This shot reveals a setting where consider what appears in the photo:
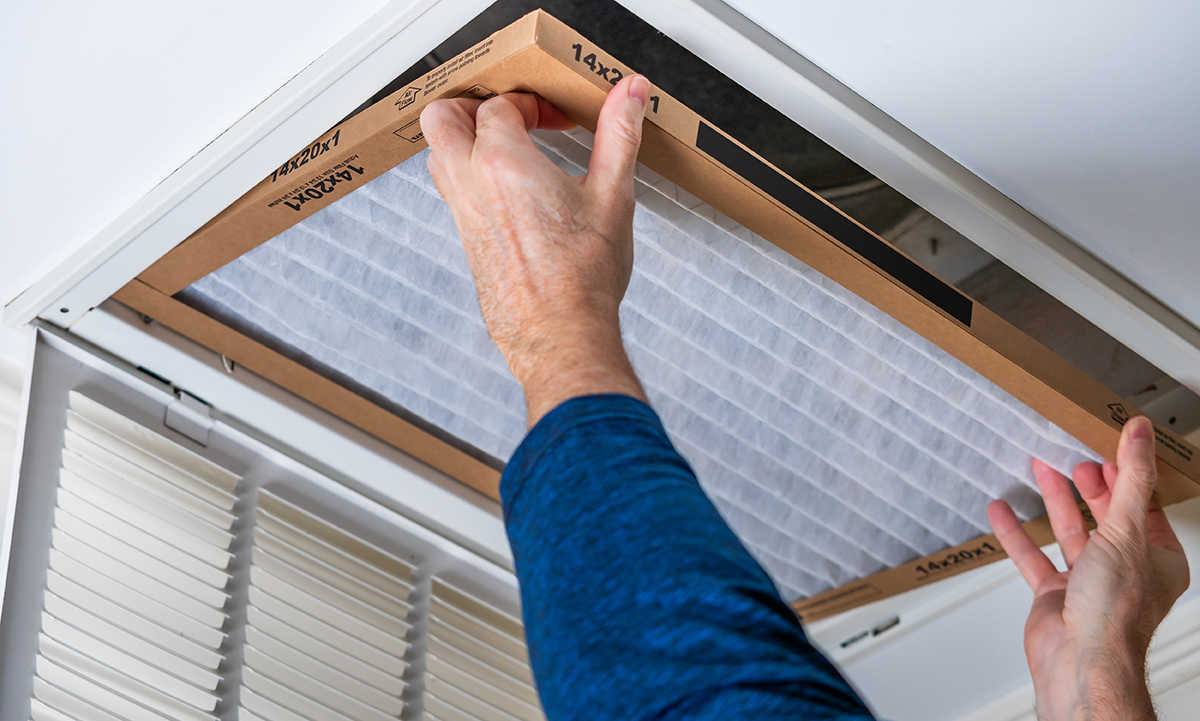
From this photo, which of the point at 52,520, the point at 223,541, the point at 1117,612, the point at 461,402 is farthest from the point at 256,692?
the point at 1117,612

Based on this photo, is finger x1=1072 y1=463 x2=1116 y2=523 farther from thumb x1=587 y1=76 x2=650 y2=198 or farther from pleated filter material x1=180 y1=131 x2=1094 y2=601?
thumb x1=587 y1=76 x2=650 y2=198

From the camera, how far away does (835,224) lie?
0.82 meters

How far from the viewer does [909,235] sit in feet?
2.93

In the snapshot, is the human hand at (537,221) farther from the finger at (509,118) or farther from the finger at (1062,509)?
the finger at (1062,509)

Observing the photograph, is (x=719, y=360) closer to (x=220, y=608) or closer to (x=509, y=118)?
(x=509, y=118)

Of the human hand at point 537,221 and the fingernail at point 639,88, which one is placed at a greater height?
the fingernail at point 639,88

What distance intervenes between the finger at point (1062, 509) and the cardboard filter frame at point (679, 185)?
8 cm

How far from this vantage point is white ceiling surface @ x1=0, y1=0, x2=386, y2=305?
759 millimetres

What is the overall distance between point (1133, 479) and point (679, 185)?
1.97ft

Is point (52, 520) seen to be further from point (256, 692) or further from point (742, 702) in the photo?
point (742, 702)

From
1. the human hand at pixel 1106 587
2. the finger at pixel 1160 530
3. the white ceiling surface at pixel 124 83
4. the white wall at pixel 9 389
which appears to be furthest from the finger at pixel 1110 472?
the white wall at pixel 9 389

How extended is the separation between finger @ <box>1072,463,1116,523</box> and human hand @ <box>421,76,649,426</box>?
654 millimetres

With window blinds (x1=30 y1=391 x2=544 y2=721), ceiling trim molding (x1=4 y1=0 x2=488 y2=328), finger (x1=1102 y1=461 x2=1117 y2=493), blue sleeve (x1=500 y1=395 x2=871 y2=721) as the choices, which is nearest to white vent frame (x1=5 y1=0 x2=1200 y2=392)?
ceiling trim molding (x1=4 y1=0 x2=488 y2=328)

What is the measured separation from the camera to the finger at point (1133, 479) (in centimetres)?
98
